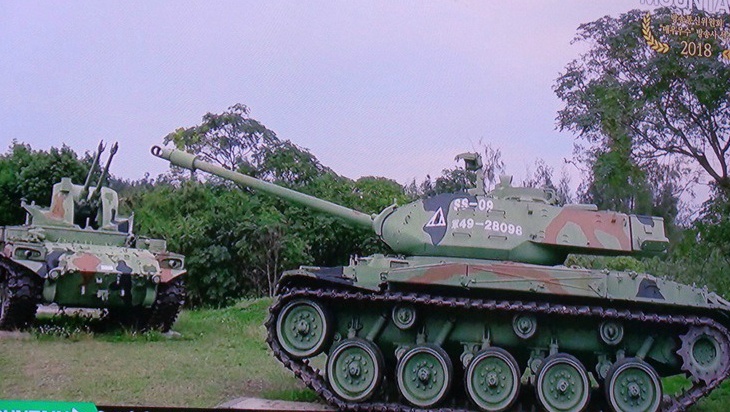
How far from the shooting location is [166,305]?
10.3 m

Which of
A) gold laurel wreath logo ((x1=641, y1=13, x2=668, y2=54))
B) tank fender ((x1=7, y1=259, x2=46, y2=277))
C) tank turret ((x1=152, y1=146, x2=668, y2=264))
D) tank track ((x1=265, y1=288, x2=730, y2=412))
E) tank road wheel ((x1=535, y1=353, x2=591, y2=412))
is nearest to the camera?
tank track ((x1=265, y1=288, x2=730, y2=412))

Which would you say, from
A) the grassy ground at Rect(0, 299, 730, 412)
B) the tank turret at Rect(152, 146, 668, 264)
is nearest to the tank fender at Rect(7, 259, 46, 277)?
the grassy ground at Rect(0, 299, 730, 412)

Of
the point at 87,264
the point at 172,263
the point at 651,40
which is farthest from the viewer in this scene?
the point at 172,263

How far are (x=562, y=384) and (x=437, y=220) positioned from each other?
5.42ft

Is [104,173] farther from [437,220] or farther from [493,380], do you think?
[493,380]

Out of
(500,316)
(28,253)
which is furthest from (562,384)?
(28,253)

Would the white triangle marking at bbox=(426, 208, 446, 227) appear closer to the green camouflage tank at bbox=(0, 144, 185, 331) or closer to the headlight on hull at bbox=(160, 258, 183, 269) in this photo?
the green camouflage tank at bbox=(0, 144, 185, 331)

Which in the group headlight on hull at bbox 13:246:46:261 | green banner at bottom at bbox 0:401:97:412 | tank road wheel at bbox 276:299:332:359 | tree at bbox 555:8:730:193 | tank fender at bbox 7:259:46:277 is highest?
tree at bbox 555:8:730:193

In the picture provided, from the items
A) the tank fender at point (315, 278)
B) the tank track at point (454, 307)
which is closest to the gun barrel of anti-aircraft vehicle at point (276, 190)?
the tank fender at point (315, 278)

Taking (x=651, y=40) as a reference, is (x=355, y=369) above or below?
below

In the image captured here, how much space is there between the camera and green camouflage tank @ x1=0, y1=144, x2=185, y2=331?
970cm

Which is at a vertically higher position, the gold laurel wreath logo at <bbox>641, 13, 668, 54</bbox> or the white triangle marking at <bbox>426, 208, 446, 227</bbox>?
the gold laurel wreath logo at <bbox>641, 13, 668, 54</bbox>

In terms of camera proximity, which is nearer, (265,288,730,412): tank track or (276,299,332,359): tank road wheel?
(265,288,730,412): tank track

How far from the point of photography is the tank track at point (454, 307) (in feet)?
22.6
